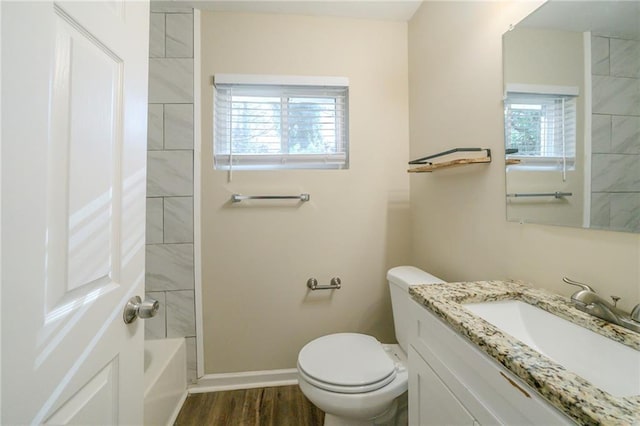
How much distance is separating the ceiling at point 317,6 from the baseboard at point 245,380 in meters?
2.24

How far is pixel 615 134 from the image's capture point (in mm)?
670

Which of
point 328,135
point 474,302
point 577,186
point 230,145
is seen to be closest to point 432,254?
point 474,302

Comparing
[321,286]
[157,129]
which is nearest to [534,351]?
[321,286]

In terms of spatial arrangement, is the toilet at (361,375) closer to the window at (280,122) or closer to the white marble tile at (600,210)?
the white marble tile at (600,210)

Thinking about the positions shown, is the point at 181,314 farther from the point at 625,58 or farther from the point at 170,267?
the point at 625,58

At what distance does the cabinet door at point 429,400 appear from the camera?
0.67m

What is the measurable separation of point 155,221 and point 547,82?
195 cm

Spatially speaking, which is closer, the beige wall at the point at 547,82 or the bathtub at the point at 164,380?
the beige wall at the point at 547,82

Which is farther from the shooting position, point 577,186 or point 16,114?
point 577,186

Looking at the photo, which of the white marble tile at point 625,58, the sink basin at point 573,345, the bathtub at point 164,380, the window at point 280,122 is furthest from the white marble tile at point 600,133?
the bathtub at point 164,380

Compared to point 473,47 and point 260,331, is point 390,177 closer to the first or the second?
point 473,47

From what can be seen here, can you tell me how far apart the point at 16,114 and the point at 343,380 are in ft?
3.87

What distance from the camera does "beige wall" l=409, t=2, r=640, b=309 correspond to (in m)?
0.74

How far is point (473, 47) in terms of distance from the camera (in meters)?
1.14
